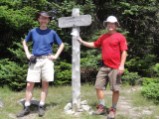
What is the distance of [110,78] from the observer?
6.44 m

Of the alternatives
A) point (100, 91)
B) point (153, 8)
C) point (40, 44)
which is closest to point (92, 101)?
point (100, 91)

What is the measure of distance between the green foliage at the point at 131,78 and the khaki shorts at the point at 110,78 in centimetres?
394

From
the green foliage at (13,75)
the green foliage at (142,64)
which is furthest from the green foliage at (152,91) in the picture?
the green foliage at (13,75)

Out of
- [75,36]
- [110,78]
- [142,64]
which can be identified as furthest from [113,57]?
[142,64]

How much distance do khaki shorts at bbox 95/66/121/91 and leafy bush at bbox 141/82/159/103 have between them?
184cm

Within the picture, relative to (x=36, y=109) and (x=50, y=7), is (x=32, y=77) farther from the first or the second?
(x=50, y=7)

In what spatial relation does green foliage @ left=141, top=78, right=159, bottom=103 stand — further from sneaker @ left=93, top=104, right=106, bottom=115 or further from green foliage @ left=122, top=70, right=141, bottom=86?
green foliage @ left=122, top=70, right=141, bottom=86

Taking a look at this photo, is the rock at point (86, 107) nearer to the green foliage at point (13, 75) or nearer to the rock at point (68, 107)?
the rock at point (68, 107)

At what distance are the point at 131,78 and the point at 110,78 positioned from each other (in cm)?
415

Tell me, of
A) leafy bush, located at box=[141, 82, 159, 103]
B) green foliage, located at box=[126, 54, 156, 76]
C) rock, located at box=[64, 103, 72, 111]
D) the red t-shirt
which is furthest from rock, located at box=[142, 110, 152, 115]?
green foliage, located at box=[126, 54, 156, 76]

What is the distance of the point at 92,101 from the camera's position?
7.93 metres

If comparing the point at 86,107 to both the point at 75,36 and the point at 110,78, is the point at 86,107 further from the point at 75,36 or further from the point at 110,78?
the point at 75,36

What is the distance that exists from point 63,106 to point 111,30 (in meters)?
2.00

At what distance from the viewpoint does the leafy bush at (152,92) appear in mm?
7989
